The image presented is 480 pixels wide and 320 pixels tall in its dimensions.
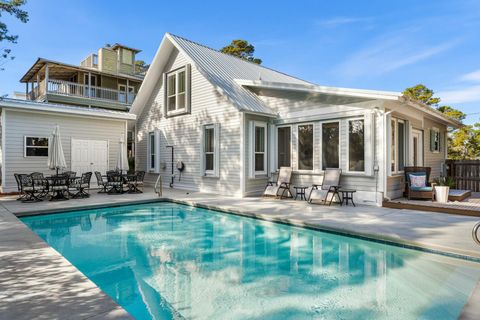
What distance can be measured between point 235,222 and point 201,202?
213cm

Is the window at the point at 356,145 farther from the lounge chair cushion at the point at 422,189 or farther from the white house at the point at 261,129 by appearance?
the lounge chair cushion at the point at 422,189

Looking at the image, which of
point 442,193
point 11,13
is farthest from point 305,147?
point 11,13

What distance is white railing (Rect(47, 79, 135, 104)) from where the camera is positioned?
19.7 metres

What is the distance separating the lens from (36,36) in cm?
1688

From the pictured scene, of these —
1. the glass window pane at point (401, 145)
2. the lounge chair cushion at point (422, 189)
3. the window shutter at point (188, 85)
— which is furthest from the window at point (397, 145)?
the window shutter at point (188, 85)

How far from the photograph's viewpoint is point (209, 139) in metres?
12.2

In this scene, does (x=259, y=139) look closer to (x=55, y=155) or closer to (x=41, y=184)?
(x=55, y=155)

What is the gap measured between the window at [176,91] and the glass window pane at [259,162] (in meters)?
4.16

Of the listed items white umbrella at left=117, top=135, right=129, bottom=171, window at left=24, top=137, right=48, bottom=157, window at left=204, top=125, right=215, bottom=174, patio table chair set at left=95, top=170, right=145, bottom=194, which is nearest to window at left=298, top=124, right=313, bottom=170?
window at left=204, top=125, right=215, bottom=174

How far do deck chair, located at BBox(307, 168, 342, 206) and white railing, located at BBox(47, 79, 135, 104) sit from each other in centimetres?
1771

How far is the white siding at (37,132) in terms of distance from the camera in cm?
1124

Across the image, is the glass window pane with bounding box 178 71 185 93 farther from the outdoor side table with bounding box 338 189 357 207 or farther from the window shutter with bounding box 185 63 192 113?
the outdoor side table with bounding box 338 189 357 207

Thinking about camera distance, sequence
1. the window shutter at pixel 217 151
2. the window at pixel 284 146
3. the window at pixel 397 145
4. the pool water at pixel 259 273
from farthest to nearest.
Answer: the window shutter at pixel 217 151 → the window at pixel 284 146 → the window at pixel 397 145 → the pool water at pixel 259 273

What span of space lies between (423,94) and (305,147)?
18398 millimetres
